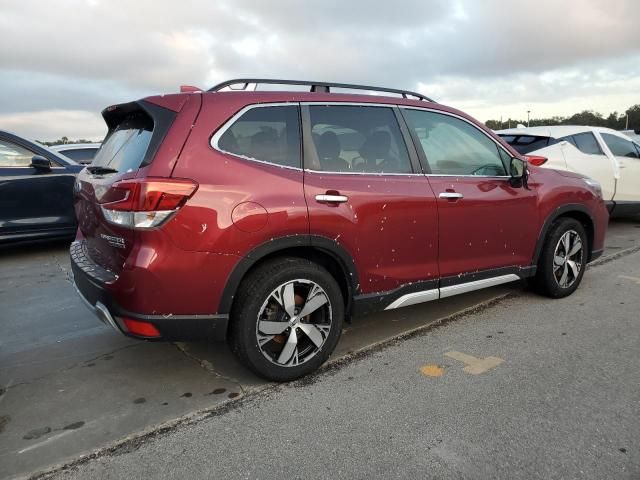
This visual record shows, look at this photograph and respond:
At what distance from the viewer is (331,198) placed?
125 inches

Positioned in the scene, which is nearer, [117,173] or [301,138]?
[117,173]

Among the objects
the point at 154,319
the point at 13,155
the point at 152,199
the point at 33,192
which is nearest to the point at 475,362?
the point at 154,319

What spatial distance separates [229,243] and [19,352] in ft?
6.82

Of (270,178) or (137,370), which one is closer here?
(270,178)

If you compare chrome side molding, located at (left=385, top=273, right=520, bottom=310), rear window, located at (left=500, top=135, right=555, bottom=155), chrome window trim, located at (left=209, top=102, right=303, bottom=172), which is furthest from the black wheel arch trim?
rear window, located at (left=500, top=135, right=555, bottom=155)

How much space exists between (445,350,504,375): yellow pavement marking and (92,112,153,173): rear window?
2.38m

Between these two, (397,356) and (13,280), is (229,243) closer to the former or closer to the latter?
(397,356)

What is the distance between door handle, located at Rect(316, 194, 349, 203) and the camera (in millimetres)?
3123

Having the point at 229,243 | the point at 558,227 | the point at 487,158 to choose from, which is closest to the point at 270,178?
the point at 229,243

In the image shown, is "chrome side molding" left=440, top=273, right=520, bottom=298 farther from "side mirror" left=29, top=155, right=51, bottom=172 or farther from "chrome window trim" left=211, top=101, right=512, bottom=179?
"side mirror" left=29, top=155, right=51, bottom=172

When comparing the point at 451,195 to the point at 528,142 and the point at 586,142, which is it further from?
the point at 586,142

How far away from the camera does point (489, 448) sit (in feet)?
8.12

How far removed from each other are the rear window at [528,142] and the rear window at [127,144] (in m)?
5.91

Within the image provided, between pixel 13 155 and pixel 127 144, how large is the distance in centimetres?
447
